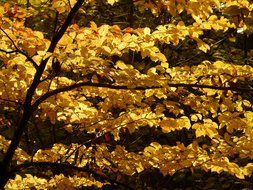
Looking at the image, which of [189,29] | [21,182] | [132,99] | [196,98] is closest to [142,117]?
[132,99]

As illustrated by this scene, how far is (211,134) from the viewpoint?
3.74m

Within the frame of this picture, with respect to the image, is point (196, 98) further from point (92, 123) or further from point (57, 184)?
point (57, 184)

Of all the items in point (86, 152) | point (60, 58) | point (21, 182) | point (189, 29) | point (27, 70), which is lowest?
point (21, 182)

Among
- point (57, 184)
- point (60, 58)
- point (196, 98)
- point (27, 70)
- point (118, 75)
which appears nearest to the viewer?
point (60, 58)

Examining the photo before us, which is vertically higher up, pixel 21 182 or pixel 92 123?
pixel 92 123

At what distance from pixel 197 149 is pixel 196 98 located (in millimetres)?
563

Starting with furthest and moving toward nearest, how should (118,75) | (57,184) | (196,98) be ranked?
(57,184) → (196,98) → (118,75)

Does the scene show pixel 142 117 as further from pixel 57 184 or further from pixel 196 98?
pixel 57 184

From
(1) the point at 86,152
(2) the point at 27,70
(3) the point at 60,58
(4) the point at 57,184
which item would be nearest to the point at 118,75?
(3) the point at 60,58

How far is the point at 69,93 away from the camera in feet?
13.9

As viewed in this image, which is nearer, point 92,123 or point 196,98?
point 196,98

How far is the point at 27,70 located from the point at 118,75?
3.21ft

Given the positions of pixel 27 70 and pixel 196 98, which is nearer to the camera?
pixel 27 70

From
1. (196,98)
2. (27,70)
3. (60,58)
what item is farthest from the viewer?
(196,98)
